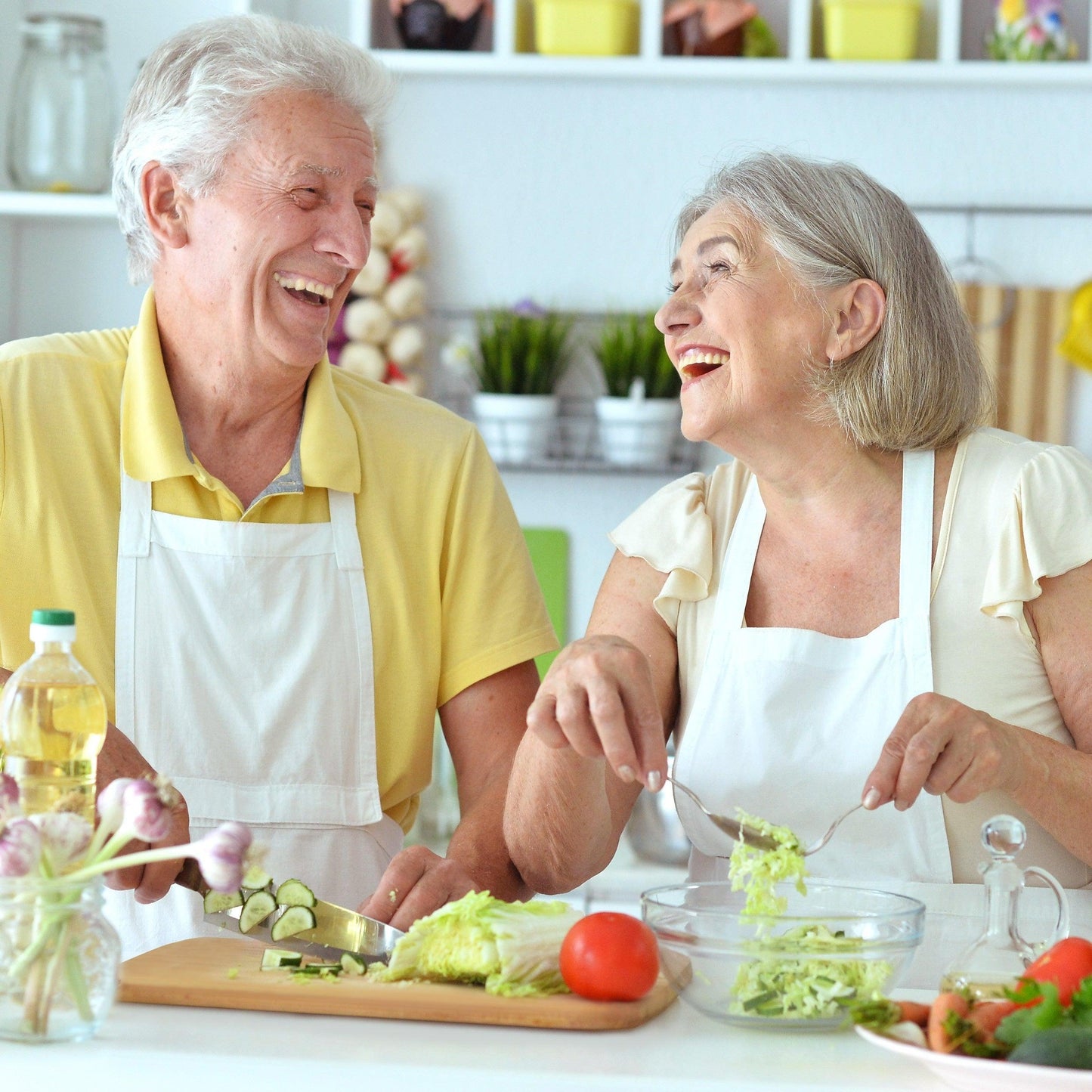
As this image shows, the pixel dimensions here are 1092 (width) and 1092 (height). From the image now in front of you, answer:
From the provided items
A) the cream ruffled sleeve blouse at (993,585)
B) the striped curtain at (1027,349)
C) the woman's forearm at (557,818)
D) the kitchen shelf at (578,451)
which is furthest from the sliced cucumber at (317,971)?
the striped curtain at (1027,349)

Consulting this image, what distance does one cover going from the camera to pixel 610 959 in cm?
Answer: 101

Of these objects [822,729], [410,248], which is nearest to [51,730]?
[822,729]

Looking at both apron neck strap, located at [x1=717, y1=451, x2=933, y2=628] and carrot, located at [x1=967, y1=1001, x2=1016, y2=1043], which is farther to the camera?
apron neck strap, located at [x1=717, y1=451, x2=933, y2=628]

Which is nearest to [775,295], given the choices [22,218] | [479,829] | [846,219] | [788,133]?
[846,219]

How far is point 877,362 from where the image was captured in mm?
1596

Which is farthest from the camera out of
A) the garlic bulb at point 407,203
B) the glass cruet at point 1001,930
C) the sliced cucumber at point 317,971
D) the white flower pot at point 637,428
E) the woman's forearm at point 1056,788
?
the garlic bulb at point 407,203

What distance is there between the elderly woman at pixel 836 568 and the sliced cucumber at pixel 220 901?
1.13 ft

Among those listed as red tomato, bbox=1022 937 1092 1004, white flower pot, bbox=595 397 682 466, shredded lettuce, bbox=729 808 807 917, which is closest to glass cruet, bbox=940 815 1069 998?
red tomato, bbox=1022 937 1092 1004

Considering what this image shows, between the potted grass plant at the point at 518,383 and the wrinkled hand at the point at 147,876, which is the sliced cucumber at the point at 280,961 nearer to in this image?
the wrinkled hand at the point at 147,876

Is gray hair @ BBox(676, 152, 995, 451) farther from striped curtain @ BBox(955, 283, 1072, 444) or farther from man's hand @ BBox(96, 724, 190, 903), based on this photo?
striped curtain @ BBox(955, 283, 1072, 444)

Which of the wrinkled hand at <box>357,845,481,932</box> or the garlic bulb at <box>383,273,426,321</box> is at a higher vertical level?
the garlic bulb at <box>383,273,426,321</box>

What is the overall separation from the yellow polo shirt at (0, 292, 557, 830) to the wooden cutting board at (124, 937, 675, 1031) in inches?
21.7

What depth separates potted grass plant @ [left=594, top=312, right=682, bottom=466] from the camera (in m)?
2.68

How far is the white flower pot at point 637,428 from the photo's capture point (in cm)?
268
